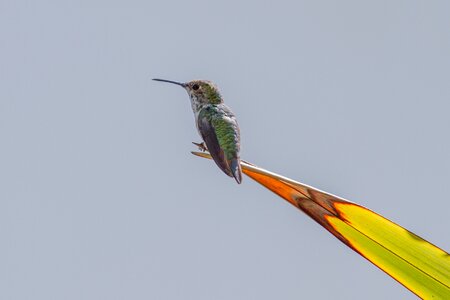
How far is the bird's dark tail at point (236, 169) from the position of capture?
352 cm

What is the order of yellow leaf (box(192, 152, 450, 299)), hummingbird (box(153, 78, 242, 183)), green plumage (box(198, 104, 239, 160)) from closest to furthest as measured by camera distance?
yellow leaf (box(192, 152, 450, 299)) → hummingbird (box(153, 78, 242, 183)) → green plumage (box(198, 104, 239, 160))

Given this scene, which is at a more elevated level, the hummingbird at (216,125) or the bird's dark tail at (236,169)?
the hummingbird at (216,125)

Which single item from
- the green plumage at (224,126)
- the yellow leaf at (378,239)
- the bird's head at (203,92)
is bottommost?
the yellow leaf at (378,239)

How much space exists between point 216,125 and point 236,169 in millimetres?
1050

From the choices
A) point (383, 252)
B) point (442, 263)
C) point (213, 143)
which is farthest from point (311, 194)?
point (213, 143)

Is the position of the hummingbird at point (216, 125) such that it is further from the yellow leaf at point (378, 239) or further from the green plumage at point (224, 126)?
the yellow leaf at point (378, 239)

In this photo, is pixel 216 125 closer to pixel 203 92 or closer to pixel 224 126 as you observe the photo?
pixel 224 126

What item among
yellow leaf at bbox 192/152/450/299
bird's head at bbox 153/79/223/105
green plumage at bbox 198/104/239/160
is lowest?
yellow leaf at bbox 192/152/450/299

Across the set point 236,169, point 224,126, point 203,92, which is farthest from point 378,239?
point 203,92

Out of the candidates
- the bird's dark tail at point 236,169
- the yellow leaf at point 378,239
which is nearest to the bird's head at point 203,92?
the bird's dark tail at point 236,169

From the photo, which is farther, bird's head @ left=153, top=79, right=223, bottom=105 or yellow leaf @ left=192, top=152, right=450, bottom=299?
bird's head @ left=153, top=79, right=223, bottom=105

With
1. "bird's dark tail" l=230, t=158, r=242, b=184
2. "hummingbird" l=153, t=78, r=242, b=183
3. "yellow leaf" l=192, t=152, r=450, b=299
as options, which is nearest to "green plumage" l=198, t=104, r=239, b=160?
"hummingbird" l=153, t=78, r=242, b=183

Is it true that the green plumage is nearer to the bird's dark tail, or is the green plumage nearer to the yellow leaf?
the bird's dark tail

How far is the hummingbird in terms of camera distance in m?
3.95
